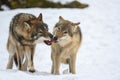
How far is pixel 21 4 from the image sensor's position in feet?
67.9

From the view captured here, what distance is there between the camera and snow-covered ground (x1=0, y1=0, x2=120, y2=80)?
47.2 ft

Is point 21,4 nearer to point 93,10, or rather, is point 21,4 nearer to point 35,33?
point 93,10

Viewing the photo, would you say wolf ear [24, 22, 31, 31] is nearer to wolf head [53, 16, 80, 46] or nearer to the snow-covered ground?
wolf head [53, 16, 80, 46]

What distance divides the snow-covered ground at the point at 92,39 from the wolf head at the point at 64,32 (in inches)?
39.6

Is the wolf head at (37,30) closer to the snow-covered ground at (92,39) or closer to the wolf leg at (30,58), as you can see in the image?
the wolf leg at (30,58)

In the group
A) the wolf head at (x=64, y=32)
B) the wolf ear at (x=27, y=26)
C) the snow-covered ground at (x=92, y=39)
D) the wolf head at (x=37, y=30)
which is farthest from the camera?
the snow-covered ground at (x=92, y=39)

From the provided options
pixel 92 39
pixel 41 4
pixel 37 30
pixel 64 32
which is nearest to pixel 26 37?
pixel 37 30

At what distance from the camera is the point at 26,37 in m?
10.2

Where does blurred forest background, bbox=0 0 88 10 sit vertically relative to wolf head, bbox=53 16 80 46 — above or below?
below

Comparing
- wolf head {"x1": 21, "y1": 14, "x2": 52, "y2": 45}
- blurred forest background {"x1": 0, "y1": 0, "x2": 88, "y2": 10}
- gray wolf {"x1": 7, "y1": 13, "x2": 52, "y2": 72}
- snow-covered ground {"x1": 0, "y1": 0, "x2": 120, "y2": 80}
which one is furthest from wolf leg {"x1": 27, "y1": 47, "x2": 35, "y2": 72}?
blurred forest background {"x1": 0, "y1": 0, "x2": 88, "y2": 10}

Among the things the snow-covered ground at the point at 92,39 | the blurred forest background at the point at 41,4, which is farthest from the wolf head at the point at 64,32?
the blurred forest background at the point at 41,4

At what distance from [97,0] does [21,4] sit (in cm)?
335

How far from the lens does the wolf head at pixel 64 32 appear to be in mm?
10709

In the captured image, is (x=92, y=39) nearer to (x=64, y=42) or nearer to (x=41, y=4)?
(x=41, y=4)
